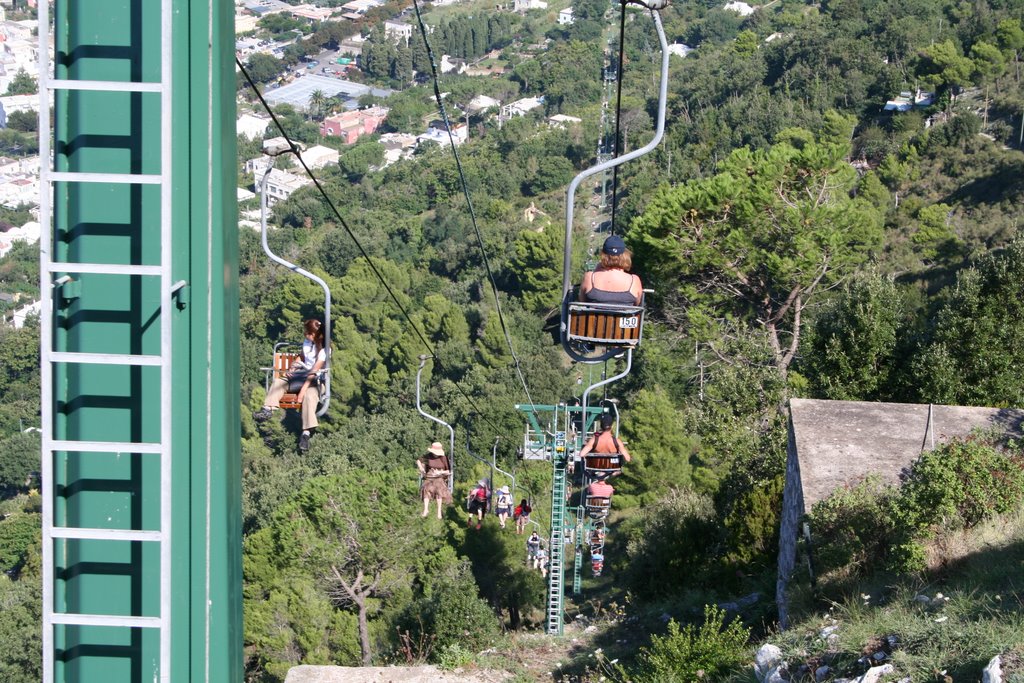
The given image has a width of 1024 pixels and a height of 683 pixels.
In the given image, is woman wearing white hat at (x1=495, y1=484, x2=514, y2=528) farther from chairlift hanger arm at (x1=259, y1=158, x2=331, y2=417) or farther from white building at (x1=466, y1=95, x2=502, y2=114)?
white building at (x1=466, y1=95, x2=502, y2=114)

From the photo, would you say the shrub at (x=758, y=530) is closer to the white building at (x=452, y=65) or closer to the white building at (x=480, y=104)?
the white building at (x=480, y=104)

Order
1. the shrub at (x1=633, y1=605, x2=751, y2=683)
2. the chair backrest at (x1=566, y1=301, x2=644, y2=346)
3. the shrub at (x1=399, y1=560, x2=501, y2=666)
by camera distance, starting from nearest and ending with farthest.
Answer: the chair backrest at (x1=566, y1=301, x2=644, y2=346)
the shrub at (x1=633, y1=605, x2=751, y2=683)
the shrub at (x1=399, y1=560, x2=501, y2=666)

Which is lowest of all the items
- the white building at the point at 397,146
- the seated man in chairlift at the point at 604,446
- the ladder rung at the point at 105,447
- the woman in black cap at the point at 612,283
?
the seated man in chairlift at the point at 604,446

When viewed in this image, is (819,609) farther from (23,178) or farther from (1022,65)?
(23,178)

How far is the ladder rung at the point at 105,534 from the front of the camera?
3.76m

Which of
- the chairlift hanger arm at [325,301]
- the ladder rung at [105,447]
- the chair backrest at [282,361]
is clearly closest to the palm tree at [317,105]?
the chair backrest at [282,361]

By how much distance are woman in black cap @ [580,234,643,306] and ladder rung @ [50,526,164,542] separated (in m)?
5.34

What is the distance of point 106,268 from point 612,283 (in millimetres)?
5503

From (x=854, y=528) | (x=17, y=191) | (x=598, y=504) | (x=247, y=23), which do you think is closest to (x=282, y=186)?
(x=17, y=191)

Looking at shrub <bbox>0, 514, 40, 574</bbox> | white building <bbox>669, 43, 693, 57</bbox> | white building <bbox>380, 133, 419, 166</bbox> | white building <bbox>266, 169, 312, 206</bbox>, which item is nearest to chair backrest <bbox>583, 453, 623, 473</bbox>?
shrub <bbox>0, 514, 40, 574</bbox>

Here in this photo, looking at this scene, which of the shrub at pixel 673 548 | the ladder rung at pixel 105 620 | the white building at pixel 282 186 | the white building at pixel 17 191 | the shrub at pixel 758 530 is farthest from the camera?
the white building at pixel 282 186

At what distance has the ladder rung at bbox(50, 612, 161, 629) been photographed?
12.6 ft

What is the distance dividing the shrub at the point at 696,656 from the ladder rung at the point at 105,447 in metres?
8.43

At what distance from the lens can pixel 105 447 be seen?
3.83 metres
